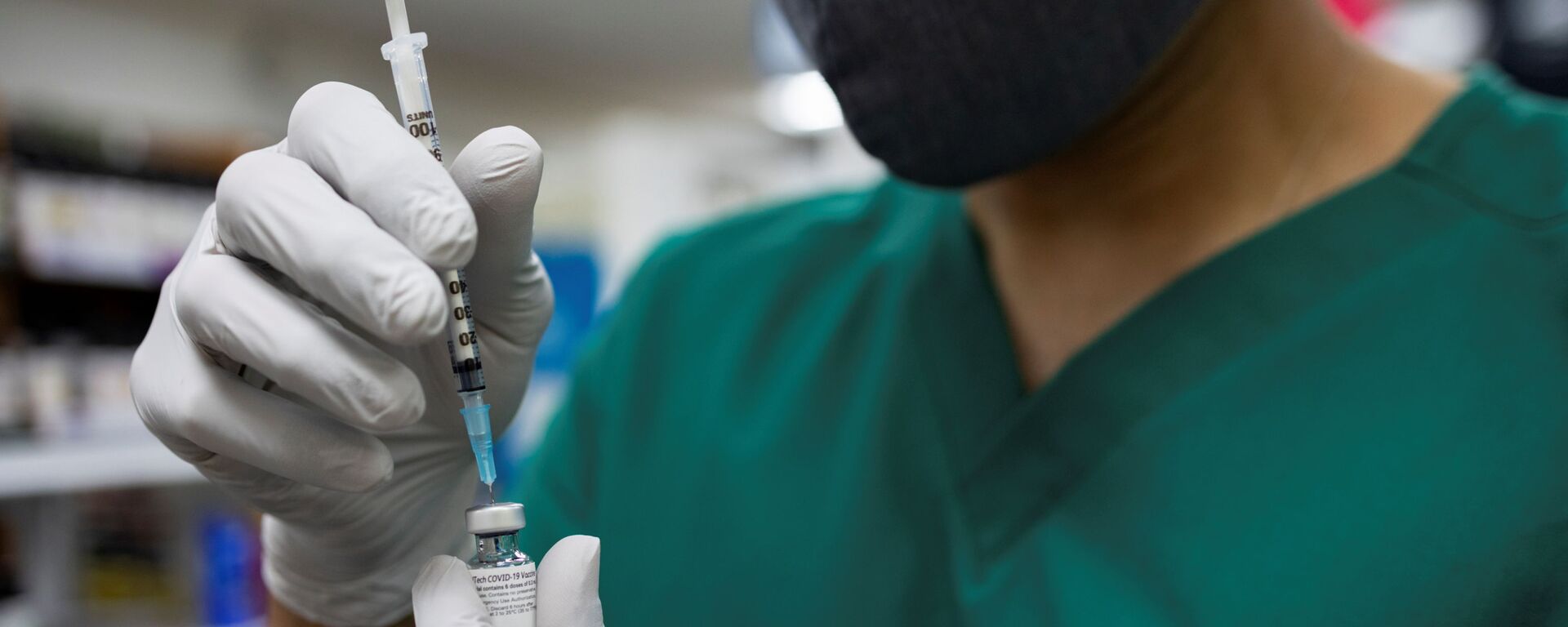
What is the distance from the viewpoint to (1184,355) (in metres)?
0.74

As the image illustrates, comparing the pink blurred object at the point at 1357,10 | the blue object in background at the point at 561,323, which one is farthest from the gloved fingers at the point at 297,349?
the blue object in background at the point at 561,323

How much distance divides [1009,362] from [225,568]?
2258 mm

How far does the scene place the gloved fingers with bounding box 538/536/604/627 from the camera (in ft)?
1.83

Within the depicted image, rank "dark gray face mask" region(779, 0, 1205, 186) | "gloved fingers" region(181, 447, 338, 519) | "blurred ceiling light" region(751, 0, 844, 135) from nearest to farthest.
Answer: "gloved fingers" region(181, 447, 338, 519) < "dark gray face mask" region(779, 0, 1205, 186) < "blurred ceiling light" region(751, 0, 844, 135)

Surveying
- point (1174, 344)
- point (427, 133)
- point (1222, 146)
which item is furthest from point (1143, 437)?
point (427, 133)

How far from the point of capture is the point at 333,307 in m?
0.53

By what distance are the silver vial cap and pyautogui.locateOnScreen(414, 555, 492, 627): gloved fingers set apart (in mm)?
31

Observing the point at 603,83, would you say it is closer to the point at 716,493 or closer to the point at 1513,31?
the point at 1513,31

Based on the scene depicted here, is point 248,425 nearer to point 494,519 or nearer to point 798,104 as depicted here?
point 494,519

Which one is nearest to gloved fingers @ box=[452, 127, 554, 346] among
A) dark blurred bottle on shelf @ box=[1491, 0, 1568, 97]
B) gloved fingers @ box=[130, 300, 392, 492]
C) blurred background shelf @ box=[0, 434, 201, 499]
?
gloved fingers @ box=[130, 300, 392, 492]

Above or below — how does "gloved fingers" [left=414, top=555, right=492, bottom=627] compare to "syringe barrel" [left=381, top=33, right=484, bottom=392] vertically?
below

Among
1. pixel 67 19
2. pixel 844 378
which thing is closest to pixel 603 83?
pixel 67 19

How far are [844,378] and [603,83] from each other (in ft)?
17.0

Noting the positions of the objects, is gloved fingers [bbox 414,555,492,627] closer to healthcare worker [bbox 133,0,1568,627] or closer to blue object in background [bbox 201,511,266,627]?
healthcare worker [bbox 133,0,1568,627]
